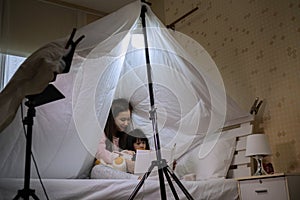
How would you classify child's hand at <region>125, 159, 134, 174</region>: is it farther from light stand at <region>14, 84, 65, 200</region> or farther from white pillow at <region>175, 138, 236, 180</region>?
light stand at <region>14, 84, 65, 200</region>

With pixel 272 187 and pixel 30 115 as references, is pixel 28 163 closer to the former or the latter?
pixel 30 115

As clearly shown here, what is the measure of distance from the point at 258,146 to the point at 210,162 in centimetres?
41

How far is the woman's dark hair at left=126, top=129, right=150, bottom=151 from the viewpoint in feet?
9.23

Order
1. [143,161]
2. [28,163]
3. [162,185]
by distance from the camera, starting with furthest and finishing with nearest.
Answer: [143,161], [162,185], [28,163]

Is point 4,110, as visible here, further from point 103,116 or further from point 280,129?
point 280,129

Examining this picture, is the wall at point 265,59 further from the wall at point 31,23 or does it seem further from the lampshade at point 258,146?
the wall at point 31,23

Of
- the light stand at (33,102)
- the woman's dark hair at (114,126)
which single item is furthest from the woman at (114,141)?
the light stand at (33,102)

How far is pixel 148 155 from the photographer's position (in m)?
2.36

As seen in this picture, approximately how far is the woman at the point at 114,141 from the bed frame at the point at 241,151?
78cm

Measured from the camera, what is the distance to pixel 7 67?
11.3ft

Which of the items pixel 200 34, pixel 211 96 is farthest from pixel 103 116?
pixel 200 34

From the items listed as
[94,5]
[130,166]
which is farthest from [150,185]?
[94,5]

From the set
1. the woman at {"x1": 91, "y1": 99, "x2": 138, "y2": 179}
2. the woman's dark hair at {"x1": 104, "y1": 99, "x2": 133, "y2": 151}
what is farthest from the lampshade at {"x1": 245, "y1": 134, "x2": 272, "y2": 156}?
the woman's dark hair at {"x1": 104, "y1": 99, "x2": 133, "y2": 151}

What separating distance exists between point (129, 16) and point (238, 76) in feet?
4.36
